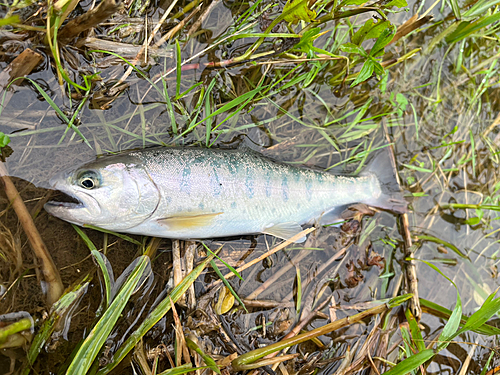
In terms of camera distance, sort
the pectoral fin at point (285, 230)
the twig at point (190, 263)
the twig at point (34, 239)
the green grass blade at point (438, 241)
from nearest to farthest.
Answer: the twig at point (34, 239) < the twig at point (190, 263) < the pectoral fin at point (285, 230) < the green grass blade at point (438, 241)

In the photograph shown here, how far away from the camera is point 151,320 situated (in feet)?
7.43

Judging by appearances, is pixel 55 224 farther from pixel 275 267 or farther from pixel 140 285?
pixel 275 267

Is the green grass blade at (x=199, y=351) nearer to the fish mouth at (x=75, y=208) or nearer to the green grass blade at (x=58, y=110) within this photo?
the fish mouth at (x=75, y=208)

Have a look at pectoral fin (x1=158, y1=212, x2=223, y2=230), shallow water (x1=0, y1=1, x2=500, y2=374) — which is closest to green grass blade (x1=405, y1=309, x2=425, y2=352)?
shallow water (x1=0, y1=1, x2=500, y2=374)

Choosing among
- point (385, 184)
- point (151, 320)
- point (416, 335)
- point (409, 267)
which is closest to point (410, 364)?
point (416, 335)

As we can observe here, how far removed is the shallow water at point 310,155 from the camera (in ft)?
7.82

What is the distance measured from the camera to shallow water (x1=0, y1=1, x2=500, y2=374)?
238 cm

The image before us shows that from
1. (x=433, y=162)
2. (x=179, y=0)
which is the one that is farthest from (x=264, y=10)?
(x=433, y=162)

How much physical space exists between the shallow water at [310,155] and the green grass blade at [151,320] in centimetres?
19

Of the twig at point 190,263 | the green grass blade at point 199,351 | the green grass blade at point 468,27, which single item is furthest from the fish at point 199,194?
the green grass blade at point 468,27

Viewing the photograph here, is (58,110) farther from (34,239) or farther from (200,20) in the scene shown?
(200,20)

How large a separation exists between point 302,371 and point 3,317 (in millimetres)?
2462

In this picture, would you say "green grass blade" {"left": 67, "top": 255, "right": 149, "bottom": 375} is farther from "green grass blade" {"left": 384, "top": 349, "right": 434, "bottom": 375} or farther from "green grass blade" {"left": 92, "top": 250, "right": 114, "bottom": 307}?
"green grass blade" {"left": 384, "top": 349, "right": 434, "bottom": 375}

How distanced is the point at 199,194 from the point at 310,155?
1295 mm
